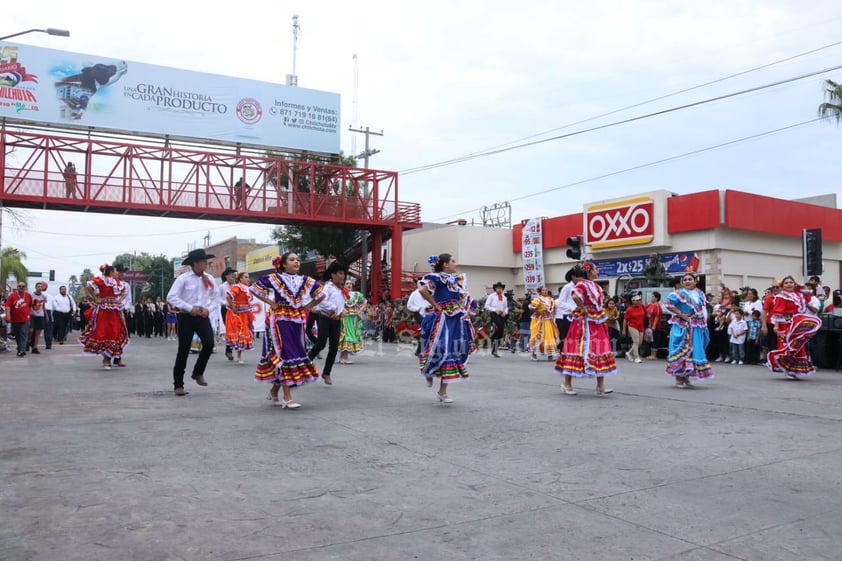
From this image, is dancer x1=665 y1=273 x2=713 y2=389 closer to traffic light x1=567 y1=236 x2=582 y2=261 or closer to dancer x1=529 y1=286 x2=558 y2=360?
dancer x1=529 y1=286 x2=558 y2=360

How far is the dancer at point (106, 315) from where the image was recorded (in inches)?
546

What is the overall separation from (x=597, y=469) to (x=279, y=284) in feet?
14.9

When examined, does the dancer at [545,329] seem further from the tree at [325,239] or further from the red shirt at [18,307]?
the tree at [325,239]

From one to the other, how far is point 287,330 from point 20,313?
12.5m

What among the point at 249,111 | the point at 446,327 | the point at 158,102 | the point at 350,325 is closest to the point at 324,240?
the point at 249,111

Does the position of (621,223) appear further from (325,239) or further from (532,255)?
(325,239)

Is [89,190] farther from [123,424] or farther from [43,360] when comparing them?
[123,424]

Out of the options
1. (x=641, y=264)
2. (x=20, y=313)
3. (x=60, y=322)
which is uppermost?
(x=641, y=264)

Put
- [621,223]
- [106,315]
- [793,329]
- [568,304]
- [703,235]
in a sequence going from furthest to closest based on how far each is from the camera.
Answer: [621,223] < [703,235] < [106,315] < [793,329] < [568,304]

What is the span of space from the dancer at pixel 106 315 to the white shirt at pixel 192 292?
4653 mm

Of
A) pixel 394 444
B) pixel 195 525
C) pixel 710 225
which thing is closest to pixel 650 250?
pixel 710 225

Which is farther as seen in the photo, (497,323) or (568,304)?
(497,323)

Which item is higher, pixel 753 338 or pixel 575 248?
pixel 575 248

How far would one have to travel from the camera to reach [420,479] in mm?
4898
